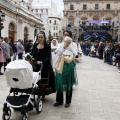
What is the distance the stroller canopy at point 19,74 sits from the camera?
4.10 m

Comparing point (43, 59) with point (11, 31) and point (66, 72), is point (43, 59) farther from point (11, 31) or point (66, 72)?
point (11, 31)

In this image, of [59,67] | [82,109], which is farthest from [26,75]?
[82,109]

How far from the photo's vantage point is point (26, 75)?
13.7 ft

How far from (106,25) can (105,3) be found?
48.1 feet

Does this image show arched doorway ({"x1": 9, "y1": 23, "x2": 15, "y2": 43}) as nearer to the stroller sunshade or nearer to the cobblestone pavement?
the cobblestone pavement

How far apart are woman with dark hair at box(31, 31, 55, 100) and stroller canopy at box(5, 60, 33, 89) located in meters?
0.95

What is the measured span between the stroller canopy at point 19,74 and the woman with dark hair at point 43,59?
37.4 inches

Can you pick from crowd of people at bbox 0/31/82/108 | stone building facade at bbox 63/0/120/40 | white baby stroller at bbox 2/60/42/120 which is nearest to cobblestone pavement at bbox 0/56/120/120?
crowd of people at bbox 0/31/82/108

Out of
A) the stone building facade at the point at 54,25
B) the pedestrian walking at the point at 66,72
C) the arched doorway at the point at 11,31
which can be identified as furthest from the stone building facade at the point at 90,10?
the pedestrian walking at the point at 66,72

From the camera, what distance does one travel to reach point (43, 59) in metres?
5.30

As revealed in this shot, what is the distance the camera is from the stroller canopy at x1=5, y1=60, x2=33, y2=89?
4.10m

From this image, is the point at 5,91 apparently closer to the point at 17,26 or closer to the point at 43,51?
the point at 43,51

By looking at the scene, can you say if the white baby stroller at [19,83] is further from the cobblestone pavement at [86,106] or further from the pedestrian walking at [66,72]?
the pedestrian walking at [66,72]

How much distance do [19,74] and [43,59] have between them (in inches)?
49.6
